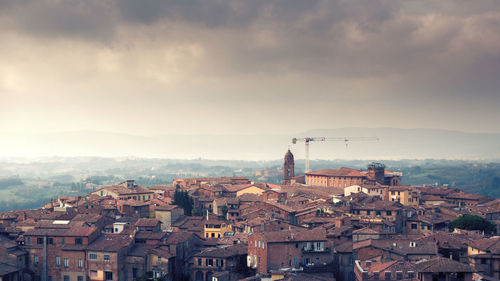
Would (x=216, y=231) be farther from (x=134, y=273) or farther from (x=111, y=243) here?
(x=111, y=243)

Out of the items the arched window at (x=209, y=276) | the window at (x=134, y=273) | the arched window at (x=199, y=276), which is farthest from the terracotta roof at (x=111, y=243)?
the arched window at (x=209, y=276)

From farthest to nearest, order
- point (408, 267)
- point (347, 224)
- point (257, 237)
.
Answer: point (347, 224)
point (257, 237)
point (408, 267)

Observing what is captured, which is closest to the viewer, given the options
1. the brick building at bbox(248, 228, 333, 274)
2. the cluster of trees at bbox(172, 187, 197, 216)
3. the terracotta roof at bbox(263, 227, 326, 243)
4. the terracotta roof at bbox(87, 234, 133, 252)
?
the brick building at bbox(248, 228, 333, 274)

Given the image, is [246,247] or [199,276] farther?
[246,247]

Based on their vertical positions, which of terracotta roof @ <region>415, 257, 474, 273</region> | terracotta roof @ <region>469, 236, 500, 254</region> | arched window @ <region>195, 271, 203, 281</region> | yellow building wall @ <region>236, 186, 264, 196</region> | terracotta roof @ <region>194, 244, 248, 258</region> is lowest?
arched window @ <region>195, 271, 203, 281</region>

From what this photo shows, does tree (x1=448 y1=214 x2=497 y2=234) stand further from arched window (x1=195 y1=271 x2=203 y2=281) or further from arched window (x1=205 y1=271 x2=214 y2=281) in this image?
arched window (x1=195 y1=271 x2=203 y2=281)

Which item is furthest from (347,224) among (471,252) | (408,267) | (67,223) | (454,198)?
(454,198)

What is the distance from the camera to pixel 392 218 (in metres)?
75.6

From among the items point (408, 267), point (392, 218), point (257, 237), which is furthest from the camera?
point (392, 218)

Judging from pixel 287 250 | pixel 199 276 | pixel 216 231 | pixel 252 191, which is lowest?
pixel 199 276

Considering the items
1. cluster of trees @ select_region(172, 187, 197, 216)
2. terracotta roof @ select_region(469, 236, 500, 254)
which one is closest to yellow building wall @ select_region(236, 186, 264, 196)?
cluster of trees @ select_region(172, 187, 197, 216)

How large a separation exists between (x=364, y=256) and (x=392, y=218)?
21.5m

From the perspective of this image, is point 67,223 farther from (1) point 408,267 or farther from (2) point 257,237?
(1) point 408,267

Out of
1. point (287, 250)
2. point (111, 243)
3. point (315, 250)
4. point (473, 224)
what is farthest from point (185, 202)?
point (473, 224)
